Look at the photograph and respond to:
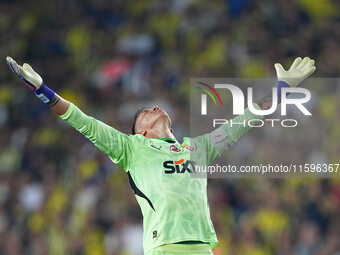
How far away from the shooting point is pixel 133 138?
6.27 metres

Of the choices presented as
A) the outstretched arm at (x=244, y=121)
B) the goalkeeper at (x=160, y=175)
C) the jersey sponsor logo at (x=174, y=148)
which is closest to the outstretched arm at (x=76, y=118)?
the goalkeeper at (x=160, y=175)

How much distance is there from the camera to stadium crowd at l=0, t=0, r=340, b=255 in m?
10.0

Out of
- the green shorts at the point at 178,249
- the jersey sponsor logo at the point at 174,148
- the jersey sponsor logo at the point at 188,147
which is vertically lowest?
the green shorts at the point at 178,249

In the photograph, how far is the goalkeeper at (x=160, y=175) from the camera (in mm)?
5844

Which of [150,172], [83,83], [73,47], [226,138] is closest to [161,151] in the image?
[150,172]

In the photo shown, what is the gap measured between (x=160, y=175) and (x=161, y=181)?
2.2 inches

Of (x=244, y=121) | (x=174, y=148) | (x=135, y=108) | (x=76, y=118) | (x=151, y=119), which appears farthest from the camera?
(x=135, y=108)

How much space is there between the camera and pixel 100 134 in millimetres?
6070

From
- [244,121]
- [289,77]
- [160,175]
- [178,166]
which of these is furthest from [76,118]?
[289,77]

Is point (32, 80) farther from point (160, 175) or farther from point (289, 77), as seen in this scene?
point (289, 77)

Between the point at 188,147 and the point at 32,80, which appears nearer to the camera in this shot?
the point at 32,80

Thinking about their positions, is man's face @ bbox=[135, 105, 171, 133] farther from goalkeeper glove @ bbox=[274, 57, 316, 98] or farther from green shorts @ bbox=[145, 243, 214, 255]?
green shorts @ bbox=[145, 243, 214, 255]

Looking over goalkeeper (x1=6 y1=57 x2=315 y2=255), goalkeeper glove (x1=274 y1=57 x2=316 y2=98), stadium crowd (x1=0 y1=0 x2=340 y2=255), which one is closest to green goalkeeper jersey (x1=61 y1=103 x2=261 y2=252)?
goalkeeper (x1=6 y1=57 x2=315 y2=255)

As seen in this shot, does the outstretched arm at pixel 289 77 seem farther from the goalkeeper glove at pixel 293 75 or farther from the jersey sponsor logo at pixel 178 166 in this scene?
the jersey sponsor logo at pixel 178 166
